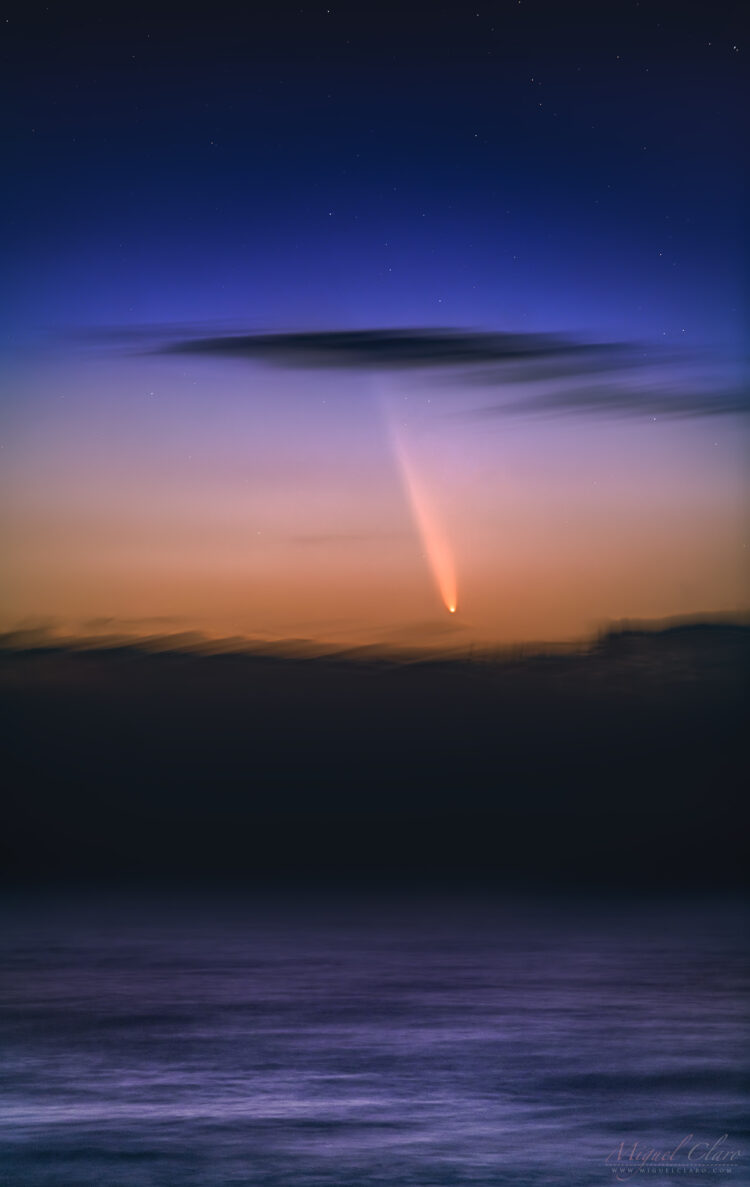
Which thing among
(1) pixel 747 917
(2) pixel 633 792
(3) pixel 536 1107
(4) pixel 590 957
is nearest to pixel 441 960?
(4) pixel 590 957

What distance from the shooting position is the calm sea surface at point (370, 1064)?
855 cm

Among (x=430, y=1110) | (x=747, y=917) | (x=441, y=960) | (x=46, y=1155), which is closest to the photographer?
(x=46, y=1155)

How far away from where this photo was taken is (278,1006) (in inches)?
625

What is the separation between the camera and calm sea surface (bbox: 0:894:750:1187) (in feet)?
28.1

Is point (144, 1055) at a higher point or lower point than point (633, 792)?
lower

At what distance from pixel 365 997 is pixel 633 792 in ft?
241

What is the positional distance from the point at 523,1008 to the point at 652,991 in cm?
218

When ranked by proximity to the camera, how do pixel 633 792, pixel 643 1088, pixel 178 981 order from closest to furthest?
1. pixel 643 1088
2. pixel 178 981
3. pixel 633 792

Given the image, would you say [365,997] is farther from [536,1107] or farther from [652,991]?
[536,1107]

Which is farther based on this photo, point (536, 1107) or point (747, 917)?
point (747, 917)

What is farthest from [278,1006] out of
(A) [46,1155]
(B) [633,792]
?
(B) [633,792]

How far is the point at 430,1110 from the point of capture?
33.1 feet

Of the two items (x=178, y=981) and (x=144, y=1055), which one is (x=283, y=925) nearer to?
(x=178, y=981)

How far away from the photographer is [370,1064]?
12031 mm
